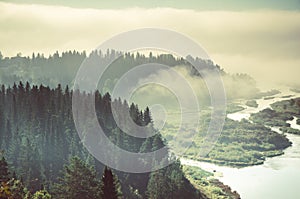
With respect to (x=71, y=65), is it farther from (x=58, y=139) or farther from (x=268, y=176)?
(x=58, y=139)

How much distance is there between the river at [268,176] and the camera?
31438 mm

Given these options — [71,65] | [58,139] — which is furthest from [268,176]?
[71,65]

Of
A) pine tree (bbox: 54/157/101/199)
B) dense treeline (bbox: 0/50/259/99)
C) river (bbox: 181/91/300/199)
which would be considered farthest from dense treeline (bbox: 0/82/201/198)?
dense treeline (bbox: 0/50/259/99)

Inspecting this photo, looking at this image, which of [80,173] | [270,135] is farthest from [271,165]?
[80,173]

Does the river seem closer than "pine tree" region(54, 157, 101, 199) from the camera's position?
No

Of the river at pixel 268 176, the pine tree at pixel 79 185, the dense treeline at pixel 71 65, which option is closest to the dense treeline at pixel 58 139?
the pine tree at pixel 79 185

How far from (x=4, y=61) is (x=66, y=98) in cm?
2444

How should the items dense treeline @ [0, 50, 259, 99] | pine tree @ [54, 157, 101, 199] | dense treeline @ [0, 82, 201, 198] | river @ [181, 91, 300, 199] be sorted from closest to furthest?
pine tree @ [54, 157, 101, 199], dense treeline @ [0, 82, 201, 198], river @ [181, 91, 300, 199], dense treeline @ [0, 50, 259, 99]

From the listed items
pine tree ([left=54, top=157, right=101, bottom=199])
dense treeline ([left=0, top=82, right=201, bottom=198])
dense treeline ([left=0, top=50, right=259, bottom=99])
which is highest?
dense treeline ([left=0, top=50, right=259, bottom=99])

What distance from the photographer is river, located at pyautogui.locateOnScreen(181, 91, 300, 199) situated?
31438mm

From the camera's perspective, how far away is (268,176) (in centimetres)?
3491

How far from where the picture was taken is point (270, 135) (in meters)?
46.3

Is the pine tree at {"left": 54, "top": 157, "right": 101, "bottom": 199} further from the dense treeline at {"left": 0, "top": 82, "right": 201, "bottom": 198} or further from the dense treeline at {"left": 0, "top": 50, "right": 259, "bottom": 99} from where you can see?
the dense treeline at {"left": 0, "top": 50, "right": 259, "bottom": 99}

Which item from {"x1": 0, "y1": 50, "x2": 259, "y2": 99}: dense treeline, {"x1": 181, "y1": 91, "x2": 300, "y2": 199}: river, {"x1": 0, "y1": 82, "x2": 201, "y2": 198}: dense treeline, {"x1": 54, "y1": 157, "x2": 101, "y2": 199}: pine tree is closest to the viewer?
Result: {"x1": 54, "y1": 157, "x2": 101, "y2": 199}: pine tree
